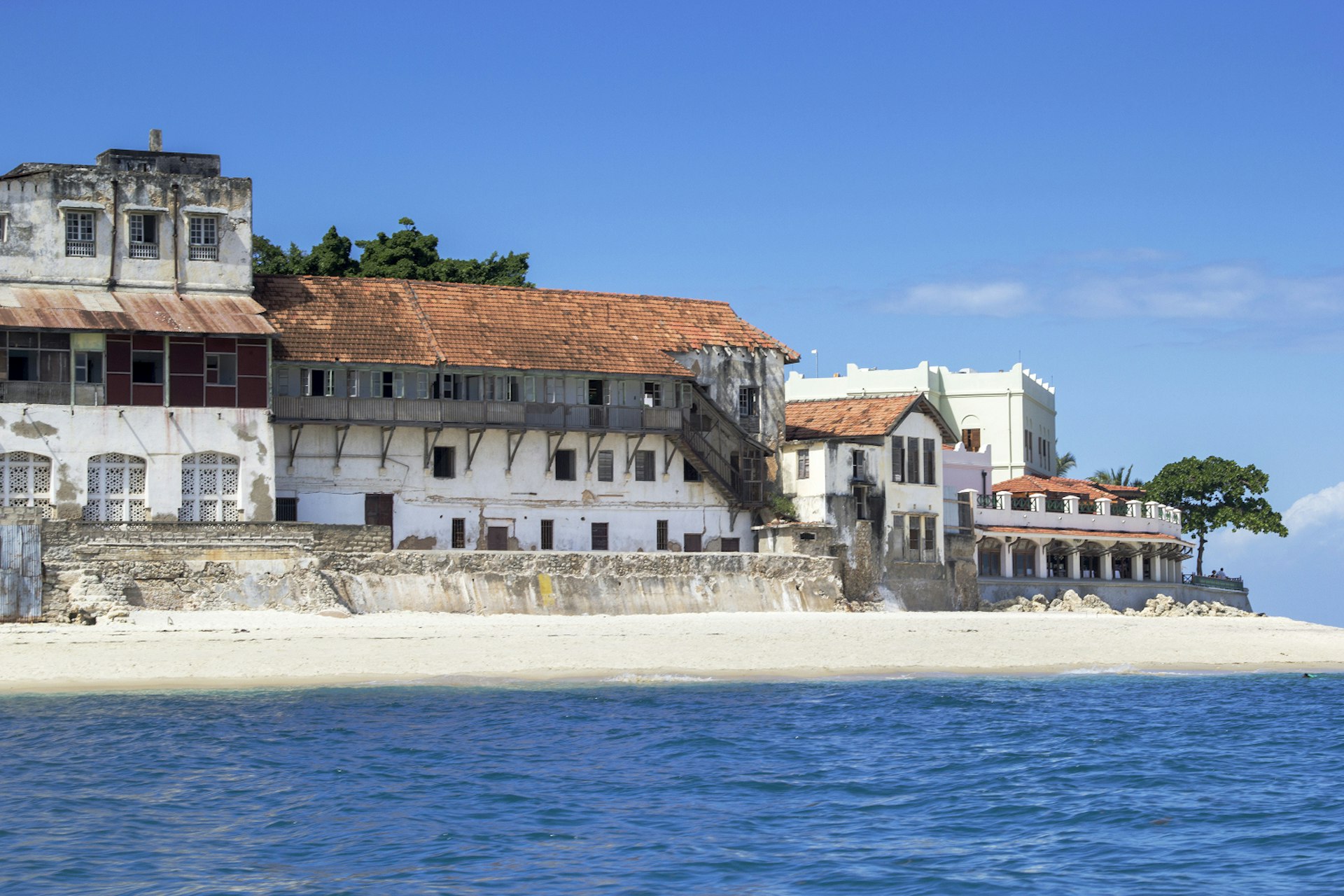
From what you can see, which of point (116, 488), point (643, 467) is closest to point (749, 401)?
point (643, 467)

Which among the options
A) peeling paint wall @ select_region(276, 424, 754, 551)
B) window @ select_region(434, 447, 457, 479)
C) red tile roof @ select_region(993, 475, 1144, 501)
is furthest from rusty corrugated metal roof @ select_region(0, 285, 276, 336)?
red tile roof @ select_region(993, 475, 1144, 501)

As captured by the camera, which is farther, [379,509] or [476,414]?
[476,414]

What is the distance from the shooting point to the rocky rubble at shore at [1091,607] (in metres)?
57.8

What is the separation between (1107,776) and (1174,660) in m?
16.1

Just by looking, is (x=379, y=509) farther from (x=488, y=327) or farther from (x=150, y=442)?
(x=150, y=442)

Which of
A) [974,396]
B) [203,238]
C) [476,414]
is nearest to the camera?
[203,238]

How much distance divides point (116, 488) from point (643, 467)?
52.4ft

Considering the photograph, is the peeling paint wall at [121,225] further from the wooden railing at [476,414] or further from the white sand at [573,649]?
the white sand at [573,649]

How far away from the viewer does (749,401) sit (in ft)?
182

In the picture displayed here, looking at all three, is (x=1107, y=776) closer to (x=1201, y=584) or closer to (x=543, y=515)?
(x=543, y=515)

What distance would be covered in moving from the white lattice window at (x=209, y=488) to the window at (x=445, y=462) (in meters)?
6.65

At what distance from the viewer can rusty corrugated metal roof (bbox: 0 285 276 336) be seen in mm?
43938

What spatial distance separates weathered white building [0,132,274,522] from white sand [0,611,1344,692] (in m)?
5.68

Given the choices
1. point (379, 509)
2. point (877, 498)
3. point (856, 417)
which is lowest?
point (379, 509)
